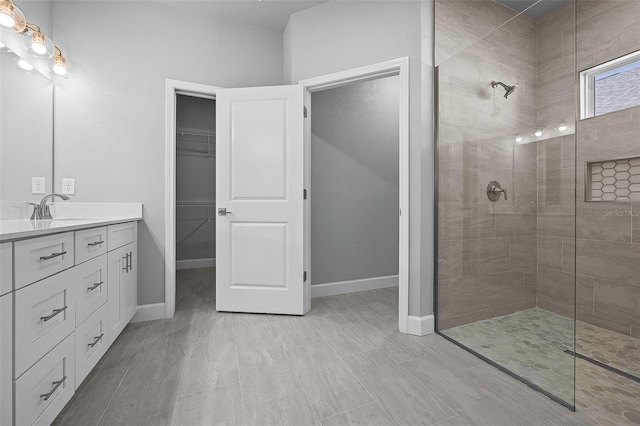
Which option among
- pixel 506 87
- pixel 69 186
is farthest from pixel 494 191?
pixel 69 186

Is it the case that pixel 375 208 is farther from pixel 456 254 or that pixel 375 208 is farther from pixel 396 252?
pixel 456 254

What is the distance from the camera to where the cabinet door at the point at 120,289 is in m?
1.64

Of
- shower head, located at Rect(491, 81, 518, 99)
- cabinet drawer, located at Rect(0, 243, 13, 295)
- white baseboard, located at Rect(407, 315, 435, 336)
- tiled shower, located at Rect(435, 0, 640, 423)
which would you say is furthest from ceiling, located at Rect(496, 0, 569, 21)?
cabinet drawer, located at Rect(0, 243, 13, 295)

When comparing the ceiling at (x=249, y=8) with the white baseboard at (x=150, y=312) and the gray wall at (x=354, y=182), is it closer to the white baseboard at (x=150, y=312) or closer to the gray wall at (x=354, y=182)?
the gray wall at (x=354, y=182)

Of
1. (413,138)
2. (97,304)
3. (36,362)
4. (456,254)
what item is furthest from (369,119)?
(36,362)

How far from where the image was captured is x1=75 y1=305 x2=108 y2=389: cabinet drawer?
1.24 metres

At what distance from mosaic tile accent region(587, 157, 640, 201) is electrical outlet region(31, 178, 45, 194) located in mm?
3999

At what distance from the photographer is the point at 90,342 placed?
1349 mm

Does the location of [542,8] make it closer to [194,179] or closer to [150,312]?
[150,312]

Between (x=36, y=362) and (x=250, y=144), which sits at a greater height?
(x=250, y=144)

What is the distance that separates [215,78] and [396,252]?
2.62 meters

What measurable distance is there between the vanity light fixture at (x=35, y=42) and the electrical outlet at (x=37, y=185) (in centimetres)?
83

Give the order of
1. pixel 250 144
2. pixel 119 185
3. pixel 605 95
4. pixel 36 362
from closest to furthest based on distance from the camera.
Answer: pixel 36 362, pixel 605 95, pixel 119 185, pixel 250 144

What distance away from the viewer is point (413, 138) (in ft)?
6.68
